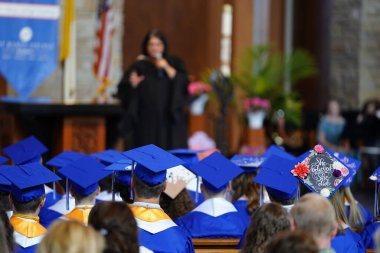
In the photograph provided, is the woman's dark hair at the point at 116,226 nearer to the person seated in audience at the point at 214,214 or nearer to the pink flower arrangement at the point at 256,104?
the person seated in audience at the point at 214,214

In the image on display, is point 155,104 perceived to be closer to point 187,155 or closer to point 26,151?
point 187,155

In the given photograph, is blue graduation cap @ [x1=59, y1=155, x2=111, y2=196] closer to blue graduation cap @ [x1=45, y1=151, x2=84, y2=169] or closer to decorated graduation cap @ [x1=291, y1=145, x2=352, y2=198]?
blue graduation cap @ [x1=45, y1=151, x2=84, y2=169]

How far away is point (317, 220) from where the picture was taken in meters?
3.73

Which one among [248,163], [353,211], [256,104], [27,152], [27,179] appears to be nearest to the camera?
[27,179]

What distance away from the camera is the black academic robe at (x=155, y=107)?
9906 millimetres

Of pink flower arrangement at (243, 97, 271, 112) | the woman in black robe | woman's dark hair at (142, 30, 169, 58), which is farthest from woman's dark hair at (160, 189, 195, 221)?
pink flower arrangement at (243, 97, 271, 112)

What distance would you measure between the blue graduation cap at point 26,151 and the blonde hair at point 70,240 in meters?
3.20

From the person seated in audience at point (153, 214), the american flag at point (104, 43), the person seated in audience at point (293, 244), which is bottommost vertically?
the person seated in audience at point (153, 214)

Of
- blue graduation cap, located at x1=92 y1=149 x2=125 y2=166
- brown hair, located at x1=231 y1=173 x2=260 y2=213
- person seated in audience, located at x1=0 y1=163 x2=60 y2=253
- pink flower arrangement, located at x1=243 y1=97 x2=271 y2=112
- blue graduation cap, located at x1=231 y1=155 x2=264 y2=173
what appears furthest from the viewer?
pink flower arrangement, located at x1=243 y1=97 x2=271 y2=112

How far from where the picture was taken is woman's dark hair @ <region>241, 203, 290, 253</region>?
401 centimetres

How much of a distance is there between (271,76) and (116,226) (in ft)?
32.3

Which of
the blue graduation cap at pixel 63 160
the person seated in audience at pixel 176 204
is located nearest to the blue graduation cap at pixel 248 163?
the person seated in audience at pixel 176 204

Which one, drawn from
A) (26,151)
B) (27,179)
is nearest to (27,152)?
(26,151)

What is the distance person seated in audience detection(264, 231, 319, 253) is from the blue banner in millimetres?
6788
